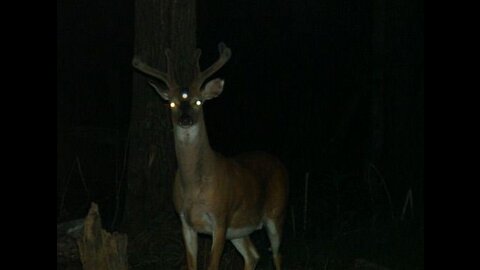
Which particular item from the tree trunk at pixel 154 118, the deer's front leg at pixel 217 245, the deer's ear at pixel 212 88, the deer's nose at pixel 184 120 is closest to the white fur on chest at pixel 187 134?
the deer's nose at pixel 184 120

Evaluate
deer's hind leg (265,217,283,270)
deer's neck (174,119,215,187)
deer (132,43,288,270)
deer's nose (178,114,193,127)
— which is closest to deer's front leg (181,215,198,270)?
deer (132,43,288,270)

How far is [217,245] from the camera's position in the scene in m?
7.80

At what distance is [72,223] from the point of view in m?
9.45

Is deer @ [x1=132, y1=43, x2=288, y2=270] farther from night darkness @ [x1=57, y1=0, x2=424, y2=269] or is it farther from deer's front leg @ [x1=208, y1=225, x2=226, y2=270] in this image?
night darkness @ [x1=57, y1=0, x2=424, y2=269]

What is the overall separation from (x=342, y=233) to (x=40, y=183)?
20.6ft

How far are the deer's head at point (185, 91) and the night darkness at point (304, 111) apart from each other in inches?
69.3

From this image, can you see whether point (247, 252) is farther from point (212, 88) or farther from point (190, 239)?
point (212, 88)

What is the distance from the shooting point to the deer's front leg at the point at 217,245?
780 centimetres

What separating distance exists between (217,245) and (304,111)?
12959 mm

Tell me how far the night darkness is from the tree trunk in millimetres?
374

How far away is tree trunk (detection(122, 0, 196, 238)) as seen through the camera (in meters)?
8.87

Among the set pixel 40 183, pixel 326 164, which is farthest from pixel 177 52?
pixel 326 164

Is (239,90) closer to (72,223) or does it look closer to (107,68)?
(107,68)

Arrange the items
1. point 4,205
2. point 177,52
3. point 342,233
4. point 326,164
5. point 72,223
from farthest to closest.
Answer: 1. point 326,164
2. point 342,233
3. point 72,223
4. point 177,52
5. point 4,205
